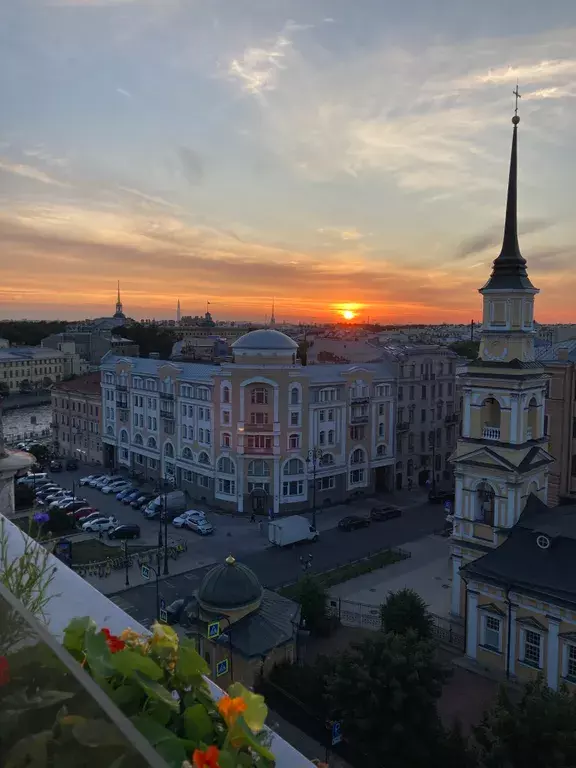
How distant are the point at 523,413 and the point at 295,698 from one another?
1242 centimetres

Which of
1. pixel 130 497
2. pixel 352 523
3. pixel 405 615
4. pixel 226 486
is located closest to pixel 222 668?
pixel 405 615

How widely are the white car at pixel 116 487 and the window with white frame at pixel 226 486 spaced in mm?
7944

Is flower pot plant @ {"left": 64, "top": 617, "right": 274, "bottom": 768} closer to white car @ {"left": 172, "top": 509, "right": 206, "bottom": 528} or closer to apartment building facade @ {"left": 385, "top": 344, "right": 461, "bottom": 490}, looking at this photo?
white car @ {"left": 172, "top": 509, "right": 206, "bottom": 528}

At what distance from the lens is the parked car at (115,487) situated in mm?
44719

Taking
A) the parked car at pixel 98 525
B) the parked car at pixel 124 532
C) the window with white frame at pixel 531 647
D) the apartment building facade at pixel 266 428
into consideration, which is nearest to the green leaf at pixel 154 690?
the window with white frame at pixel 531 647

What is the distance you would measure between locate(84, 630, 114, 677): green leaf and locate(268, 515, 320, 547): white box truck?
30.8 m

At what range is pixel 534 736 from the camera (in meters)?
12.3

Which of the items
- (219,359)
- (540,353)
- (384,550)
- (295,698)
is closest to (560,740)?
(295,698)

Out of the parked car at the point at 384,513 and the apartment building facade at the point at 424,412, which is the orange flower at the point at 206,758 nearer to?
the parked car at the point at 384,513

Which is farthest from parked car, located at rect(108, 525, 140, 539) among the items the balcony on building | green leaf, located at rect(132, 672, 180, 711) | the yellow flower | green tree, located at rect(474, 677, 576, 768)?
green leaf, located at rect(132, 672, 180, 711)

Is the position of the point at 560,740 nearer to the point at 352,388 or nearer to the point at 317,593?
the point at 317,593

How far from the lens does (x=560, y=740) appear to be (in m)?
12.1

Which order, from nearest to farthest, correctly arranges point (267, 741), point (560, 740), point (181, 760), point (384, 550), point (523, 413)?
point (181, 760)
point (267, 741)
point (560, 740)
point (523, 413)
point (384, 550)

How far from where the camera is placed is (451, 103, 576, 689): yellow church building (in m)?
19.4
